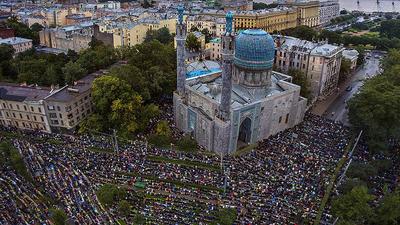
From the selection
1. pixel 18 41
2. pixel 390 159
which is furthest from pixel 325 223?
pixel 18 41

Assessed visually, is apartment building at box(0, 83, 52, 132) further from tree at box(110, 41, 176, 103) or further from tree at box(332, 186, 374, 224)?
tree at box(332, 186, 374, 224)

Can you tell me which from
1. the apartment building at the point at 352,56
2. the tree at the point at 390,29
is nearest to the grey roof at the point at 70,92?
the apartment building at the point at 352,56

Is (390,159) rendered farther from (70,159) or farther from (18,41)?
(18,41)

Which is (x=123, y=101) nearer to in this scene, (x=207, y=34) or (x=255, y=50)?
(x=255, y=50)

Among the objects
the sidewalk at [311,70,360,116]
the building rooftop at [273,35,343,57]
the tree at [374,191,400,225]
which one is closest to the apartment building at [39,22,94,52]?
the building rooftop at [273,35,343,57]

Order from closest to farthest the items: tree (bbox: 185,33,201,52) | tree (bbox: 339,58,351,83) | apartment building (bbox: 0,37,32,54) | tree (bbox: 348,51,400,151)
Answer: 1. tree (bbox: 348,51,400,151)
2. tree (bbox: 339,58,351,83)
3. apartment building (bbox: 0,37,32,54)
4. tree (bbox: 185,33,201,52)

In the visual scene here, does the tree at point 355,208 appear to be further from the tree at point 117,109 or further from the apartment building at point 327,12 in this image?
the apartment building at point 327,12

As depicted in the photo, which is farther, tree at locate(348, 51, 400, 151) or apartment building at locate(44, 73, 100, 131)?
apartment building at locate(44, 73, 100, 131)
